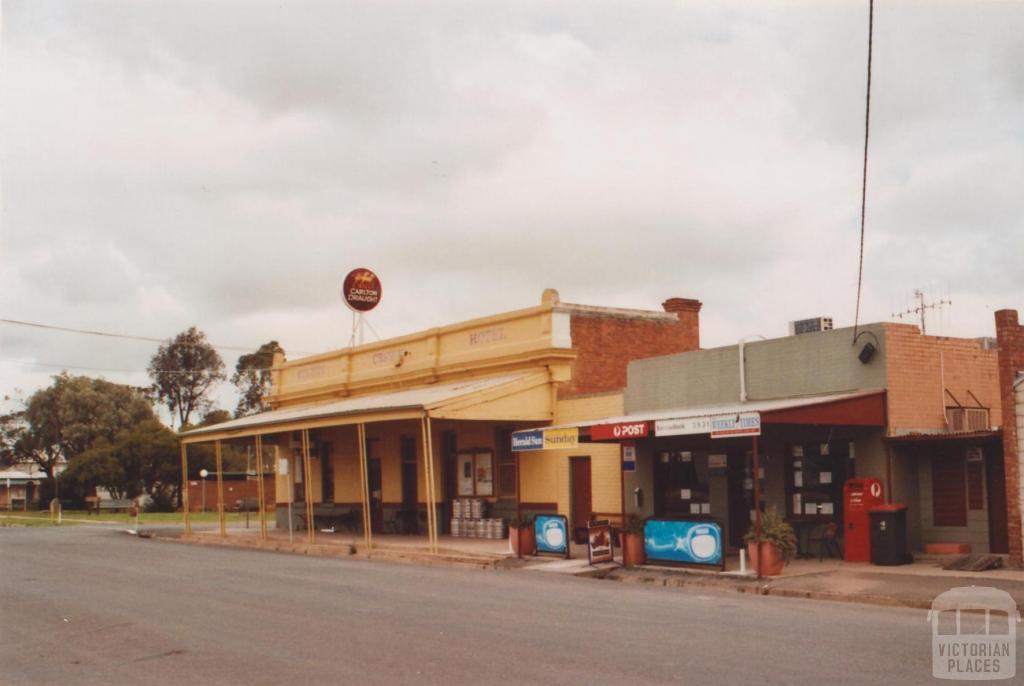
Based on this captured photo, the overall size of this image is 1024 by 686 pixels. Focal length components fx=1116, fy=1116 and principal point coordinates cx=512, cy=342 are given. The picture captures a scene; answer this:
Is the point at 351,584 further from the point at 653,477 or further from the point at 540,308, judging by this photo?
the point at 540,308

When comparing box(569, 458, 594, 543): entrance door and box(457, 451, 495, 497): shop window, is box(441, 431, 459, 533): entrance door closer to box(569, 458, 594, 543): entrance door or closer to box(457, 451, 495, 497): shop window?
box(457, 451, 495, 497): shop window

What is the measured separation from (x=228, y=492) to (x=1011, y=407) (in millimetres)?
60107

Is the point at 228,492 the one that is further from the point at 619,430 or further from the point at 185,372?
the point at 619,430

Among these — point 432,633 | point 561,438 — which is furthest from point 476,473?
point 432,633

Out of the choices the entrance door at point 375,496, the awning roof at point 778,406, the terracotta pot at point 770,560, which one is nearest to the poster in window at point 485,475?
the entrance door at point 375,496

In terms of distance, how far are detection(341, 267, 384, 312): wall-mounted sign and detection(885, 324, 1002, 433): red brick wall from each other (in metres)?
20.5

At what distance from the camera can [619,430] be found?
20.8 meters

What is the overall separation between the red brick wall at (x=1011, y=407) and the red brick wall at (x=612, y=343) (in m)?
12.0

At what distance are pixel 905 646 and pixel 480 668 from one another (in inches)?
160

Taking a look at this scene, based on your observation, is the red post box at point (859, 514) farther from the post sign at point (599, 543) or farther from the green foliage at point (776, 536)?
the post sign at point (599, 543)

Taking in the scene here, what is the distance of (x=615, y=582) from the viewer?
60.9ft

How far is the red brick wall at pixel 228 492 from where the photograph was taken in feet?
228

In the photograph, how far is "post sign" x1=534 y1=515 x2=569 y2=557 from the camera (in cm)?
2170

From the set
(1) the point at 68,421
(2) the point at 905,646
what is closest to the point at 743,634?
(2) the point at 905,646
